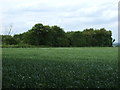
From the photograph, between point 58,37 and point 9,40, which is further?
point 58,37

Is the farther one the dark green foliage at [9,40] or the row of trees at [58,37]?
the row of trees at [58,37]

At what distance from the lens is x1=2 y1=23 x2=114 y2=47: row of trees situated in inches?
1903

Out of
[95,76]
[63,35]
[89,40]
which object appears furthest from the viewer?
[89,40]

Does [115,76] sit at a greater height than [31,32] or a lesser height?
lesser

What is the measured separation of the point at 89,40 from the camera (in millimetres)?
55000

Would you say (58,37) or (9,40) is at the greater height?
(58,37)

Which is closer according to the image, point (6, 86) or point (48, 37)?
point (6, 86)

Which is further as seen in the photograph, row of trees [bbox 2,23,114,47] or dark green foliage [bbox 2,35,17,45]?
row of trees [bbox 2,23,114,47]

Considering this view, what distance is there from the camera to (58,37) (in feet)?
168

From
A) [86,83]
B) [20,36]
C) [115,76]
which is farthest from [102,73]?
→ [20,36]

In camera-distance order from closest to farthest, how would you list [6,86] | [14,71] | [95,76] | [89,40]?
[6,86] → [95,76] → [14,71] → [89,40]

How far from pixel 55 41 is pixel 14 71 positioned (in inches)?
1659

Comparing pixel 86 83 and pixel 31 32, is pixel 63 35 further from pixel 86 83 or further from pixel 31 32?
pixel 86 83

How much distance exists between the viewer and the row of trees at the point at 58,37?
48.3 metres
